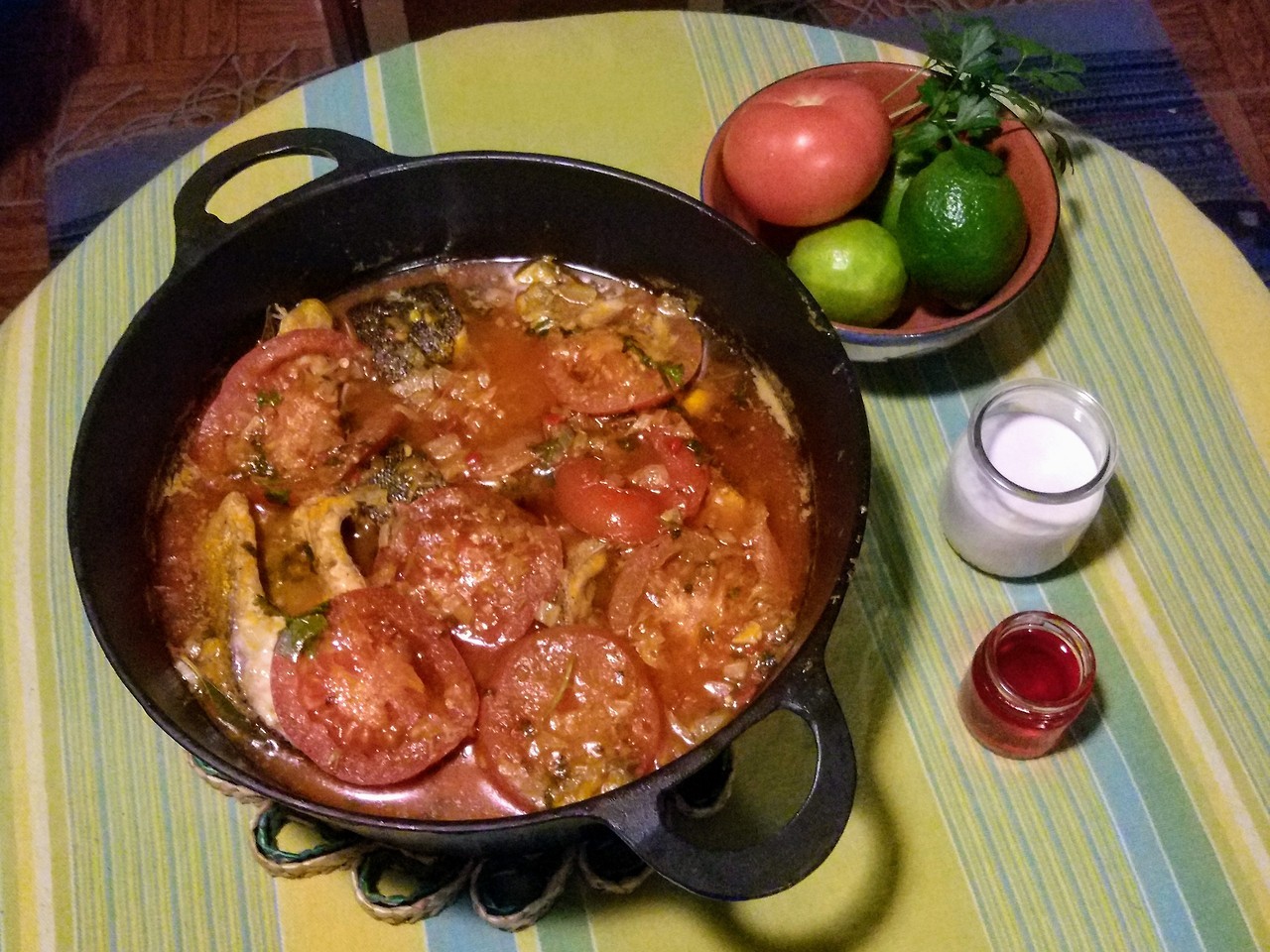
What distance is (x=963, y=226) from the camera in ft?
4.73

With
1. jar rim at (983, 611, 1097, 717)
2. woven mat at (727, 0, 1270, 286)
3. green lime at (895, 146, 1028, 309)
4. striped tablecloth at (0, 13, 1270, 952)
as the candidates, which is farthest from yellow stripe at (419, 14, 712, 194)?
woven mat at (727, 0, 1270, 286)

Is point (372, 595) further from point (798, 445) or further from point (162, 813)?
point (798, 445)

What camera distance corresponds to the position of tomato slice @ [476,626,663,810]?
116 centimetres

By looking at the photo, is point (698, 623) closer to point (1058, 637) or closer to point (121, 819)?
point (1058, 637)

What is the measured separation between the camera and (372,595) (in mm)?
1210

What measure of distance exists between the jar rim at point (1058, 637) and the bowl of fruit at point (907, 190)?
0.42m

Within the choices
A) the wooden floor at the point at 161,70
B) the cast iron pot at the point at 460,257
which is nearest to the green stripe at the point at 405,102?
the cast iron pot at the point at 460,257

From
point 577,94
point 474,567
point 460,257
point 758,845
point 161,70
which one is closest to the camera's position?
point 758,845

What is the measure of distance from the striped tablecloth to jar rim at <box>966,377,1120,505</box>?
0.15 m

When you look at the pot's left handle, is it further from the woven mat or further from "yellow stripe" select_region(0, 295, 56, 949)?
the woven mat

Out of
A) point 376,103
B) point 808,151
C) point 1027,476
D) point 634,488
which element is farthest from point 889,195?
point 376,103

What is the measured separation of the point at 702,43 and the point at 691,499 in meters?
1.00

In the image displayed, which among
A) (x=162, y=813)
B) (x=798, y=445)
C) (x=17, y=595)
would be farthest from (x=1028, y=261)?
(x=17, y=595)

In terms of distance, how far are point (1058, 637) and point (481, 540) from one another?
2.49ft
